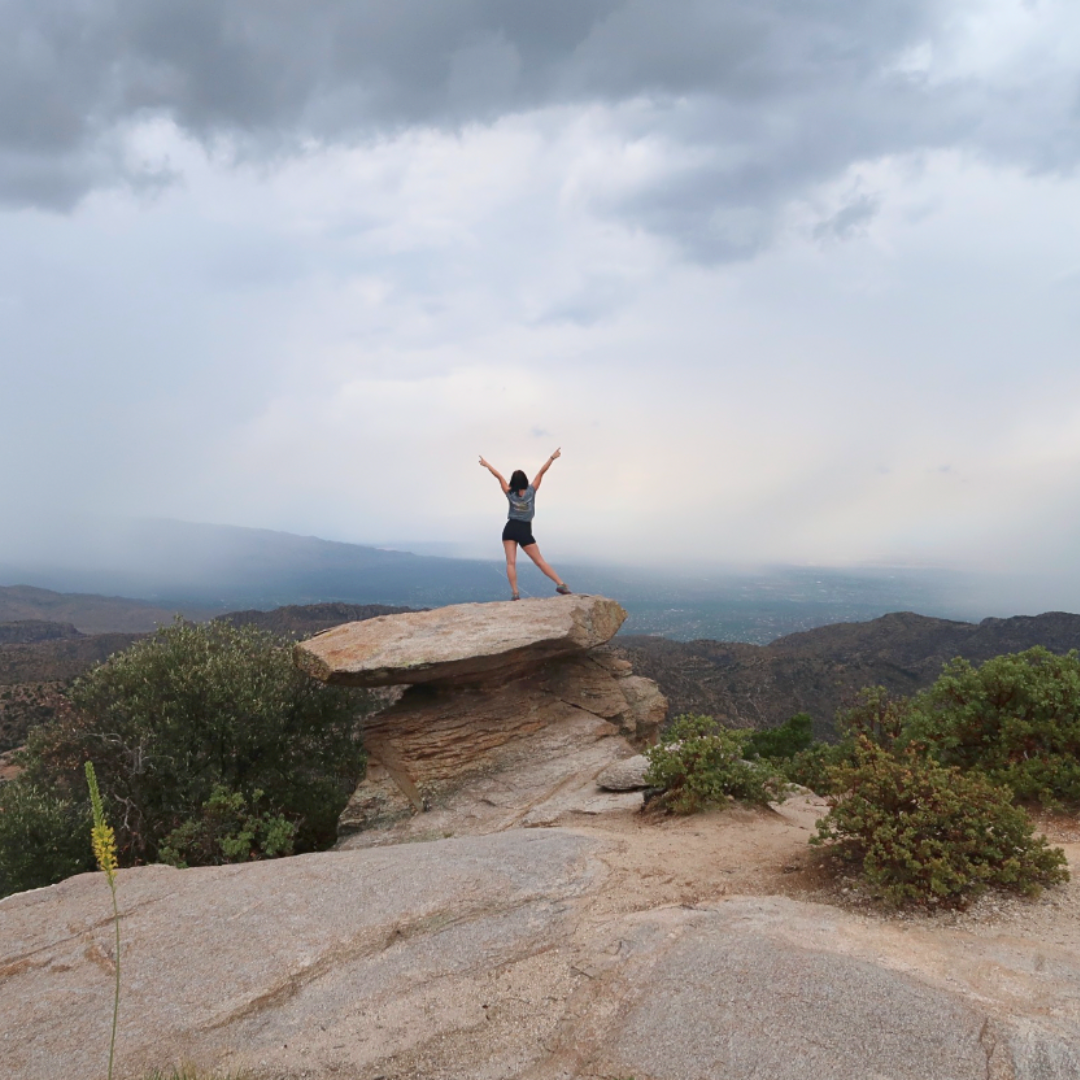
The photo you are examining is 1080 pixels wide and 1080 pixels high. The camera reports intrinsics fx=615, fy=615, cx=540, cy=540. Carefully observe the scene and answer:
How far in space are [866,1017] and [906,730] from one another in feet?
32.4

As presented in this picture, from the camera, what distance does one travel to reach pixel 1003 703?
1288 cm

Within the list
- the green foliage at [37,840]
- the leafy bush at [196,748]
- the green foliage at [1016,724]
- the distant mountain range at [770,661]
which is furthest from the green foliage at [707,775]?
the distant mountain range at [770,661]

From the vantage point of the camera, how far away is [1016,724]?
12.2 meters

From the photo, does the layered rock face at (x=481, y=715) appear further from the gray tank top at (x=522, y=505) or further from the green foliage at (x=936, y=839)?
the green foliage at (x=936, y=839)

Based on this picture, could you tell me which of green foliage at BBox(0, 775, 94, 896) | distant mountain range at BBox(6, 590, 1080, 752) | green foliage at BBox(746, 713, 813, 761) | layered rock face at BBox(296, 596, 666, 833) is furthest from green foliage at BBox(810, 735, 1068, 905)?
green foliage at BBox(746, 713, 813, 761)

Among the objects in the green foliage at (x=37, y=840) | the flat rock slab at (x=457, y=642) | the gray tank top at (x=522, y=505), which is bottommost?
the green foliage at (x=37, y=840)

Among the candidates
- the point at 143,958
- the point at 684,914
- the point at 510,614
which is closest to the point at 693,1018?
the point at 684,914

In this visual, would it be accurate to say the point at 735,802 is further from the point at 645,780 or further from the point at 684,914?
the point at 684,914

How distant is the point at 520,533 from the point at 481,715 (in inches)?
221

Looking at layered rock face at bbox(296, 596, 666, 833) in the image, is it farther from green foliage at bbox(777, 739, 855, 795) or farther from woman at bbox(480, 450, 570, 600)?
green foliage at bbox(777, 739, 855, 795)

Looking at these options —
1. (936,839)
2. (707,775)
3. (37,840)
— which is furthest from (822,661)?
(37,840)

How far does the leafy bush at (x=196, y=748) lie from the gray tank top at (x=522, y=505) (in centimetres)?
859

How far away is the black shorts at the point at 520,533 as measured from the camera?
62.3 ft

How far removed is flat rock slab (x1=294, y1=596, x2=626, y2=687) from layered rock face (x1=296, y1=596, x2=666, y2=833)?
0.14 ft
